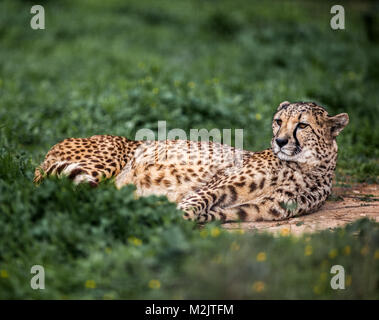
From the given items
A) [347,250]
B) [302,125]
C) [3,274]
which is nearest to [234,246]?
[347,250]

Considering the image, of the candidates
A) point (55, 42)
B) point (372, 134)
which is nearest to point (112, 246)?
point (372, 134)

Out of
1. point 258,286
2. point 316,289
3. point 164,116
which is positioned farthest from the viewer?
point 164,116

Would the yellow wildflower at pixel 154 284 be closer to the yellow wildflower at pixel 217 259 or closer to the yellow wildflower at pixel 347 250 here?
the yellow wildflower at pixel 217 259

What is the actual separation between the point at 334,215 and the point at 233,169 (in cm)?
104

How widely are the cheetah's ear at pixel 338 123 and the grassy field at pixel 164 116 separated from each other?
1260 mm

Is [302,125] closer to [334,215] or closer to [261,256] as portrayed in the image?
[334,215]

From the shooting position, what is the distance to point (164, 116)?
7.14m

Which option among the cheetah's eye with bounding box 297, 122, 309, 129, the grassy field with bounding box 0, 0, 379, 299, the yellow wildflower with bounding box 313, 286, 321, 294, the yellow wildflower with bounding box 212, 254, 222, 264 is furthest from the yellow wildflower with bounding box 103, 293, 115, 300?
the cheetah's eye with bounding box 297, 122, 309, 129

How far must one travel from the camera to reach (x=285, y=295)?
3160 mm

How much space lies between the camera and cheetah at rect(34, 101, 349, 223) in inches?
185

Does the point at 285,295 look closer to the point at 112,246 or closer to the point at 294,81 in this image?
the point at 112,246

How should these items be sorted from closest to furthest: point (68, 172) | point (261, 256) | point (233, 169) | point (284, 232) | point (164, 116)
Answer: point (261, 256)
point (284, 232)
point (68, 172)
point (233, 169)
point (164, 116)

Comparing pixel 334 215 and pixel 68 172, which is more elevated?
pixel 68 172

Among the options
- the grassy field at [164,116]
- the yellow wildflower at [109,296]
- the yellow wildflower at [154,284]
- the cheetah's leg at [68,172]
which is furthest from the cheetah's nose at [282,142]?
the yellow wildflower at [109,296]
